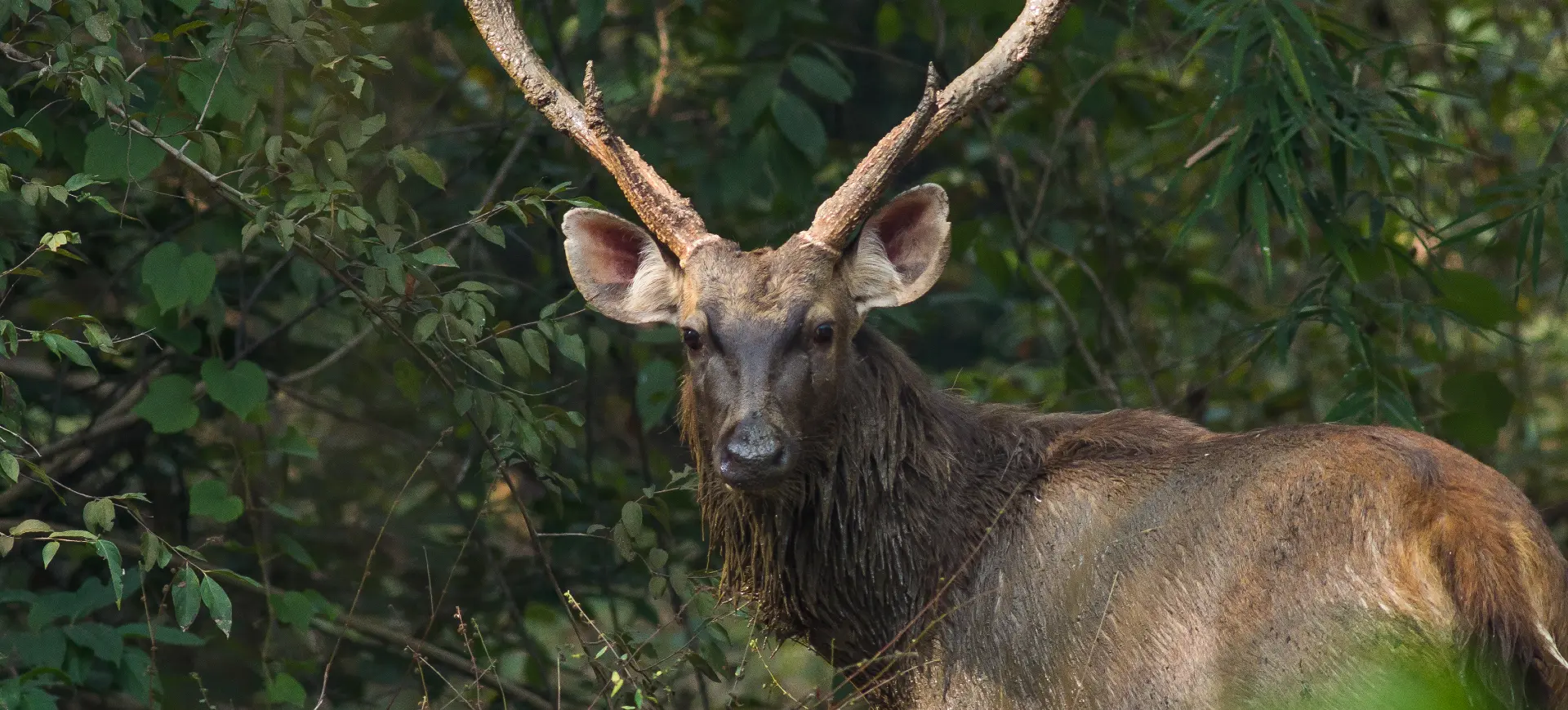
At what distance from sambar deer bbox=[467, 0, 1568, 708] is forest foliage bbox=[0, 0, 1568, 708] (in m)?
0.38

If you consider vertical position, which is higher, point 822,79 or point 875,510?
point 822,79

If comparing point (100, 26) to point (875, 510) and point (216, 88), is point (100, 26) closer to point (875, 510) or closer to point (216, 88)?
point (216, 88)

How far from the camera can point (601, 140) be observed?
16.7ft

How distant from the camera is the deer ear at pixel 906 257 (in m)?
4.89

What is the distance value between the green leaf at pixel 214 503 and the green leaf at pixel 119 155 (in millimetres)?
1056

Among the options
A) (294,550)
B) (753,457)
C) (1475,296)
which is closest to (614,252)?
(753,457)

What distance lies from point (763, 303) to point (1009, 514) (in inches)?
38.8

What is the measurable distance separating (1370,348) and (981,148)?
113 inches

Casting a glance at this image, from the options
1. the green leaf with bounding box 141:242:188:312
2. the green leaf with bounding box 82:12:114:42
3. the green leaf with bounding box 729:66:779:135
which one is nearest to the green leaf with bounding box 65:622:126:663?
the green leaf with bounding box 141:242:188:312

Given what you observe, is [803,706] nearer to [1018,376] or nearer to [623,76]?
[623,76]

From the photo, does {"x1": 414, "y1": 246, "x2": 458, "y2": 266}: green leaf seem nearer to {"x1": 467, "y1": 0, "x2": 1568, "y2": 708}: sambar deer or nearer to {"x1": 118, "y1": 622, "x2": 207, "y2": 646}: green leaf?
{"x1": 467, "y1": 0, "x2": 1568, "y2": 708}: sambar deer

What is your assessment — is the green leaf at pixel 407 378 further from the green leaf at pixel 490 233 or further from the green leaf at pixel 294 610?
the green leaf at pixel 294 610

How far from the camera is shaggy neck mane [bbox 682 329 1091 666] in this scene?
4594 mm

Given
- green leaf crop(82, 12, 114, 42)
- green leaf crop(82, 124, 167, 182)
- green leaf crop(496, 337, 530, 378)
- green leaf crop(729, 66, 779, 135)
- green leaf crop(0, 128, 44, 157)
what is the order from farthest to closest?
green leaf crop(729, 66, 779, 135), green leaf crop(496, 337, 530, 378), green leaf crop(82, 124, 167, 182), green leaf crop(82, 12, 114, 42), green leaf crop(0, 128, 44, 157)
